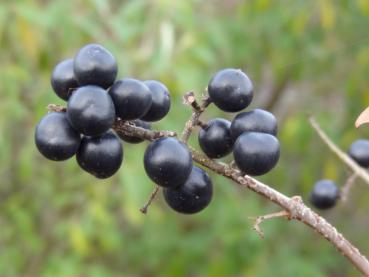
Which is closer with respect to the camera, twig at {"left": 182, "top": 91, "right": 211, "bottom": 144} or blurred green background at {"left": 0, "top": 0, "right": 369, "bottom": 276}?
twig at {"left": 182, "top": 91, "right": 211, "bottom": 144}

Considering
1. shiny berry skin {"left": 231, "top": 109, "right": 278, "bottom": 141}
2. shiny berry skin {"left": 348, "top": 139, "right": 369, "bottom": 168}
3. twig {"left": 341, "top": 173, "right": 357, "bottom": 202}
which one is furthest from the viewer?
shiny berry skin {"left": 348, "top": 139, "right": 369, "bottom": 168}

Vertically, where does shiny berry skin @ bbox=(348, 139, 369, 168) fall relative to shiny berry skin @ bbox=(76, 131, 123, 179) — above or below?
below

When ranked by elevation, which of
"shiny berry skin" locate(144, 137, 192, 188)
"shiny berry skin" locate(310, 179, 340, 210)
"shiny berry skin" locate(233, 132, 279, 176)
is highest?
"shiny berry skin" locate(233, 132, 279, 176)

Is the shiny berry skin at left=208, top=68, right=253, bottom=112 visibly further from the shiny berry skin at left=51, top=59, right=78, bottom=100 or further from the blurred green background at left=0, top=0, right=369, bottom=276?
the blurred green background at left=0, top=0, right=369, bottom=276

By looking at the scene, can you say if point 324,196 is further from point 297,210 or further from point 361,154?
point 297,210

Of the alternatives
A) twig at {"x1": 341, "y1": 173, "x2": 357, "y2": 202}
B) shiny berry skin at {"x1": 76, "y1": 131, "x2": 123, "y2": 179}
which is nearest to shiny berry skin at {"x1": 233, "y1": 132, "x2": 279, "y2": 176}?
shiny berry skin at {"x1": 76, "y1": 131, "x2": 123, "y2": 179}

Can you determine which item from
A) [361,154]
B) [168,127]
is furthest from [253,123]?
[168,127]

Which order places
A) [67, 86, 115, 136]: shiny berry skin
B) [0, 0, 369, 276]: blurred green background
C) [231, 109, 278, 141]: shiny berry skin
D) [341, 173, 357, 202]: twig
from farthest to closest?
[0, 0, 369, 276]: blurred green background, [341, 173, 357, 202]: twig, [231, 109, 278, 141]: shiny berry skin, [67, 86, 115, 136]: shiny berry skin
